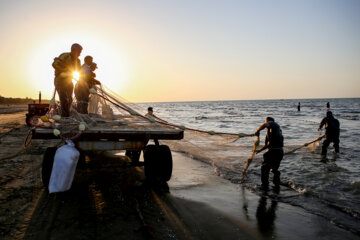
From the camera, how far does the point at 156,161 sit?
5.24 metres

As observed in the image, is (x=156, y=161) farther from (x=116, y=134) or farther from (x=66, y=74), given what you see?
(x=66, y=74)

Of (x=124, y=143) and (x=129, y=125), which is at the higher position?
(x=129, y=125)

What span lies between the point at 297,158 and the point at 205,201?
22.0ft

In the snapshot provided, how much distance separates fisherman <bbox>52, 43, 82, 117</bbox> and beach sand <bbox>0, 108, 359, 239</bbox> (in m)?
1.61

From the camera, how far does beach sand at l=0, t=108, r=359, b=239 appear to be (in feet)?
11.5

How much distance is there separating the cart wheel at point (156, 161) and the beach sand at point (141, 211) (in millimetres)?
387

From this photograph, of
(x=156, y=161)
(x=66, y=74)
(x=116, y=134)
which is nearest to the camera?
(x=116, y=134)

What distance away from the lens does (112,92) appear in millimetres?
6734

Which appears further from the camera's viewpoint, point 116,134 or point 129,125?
point 129,125

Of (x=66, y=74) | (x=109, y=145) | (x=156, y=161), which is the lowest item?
(x=156, y=161)

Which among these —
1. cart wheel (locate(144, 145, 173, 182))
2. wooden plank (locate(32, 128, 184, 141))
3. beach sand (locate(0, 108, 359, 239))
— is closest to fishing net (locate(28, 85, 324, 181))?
wooden plank (locate(32, 128, 184, 141))

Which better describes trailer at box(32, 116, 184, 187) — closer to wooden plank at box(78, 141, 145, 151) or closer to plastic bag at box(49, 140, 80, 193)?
wooden plank at box(78, 141, 145, 151)

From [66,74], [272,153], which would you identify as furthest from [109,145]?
[272,153]

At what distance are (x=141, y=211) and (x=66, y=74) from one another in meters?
3.41
